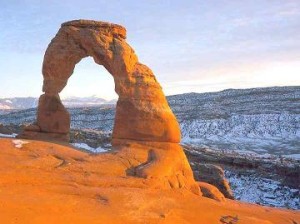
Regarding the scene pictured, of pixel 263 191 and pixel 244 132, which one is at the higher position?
pixel 244 132

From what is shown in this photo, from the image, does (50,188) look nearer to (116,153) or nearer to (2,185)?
(2,185)

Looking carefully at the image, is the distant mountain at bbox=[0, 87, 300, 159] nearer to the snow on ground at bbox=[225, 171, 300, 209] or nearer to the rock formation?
the snow on ground at bbox=[225, 171, 300, 209]

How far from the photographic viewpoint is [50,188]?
408 inches

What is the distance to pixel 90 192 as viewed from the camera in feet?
35.0

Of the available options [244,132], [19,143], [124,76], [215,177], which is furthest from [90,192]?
[244,132]

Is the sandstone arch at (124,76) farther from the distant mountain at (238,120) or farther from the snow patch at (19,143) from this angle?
the distant mountain at (238,120)

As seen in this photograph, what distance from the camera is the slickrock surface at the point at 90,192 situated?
9320mm

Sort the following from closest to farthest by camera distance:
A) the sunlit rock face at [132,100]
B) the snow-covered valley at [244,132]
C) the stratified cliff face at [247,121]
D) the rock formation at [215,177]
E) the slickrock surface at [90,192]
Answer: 1. the slickrock surface at [90,192]
2. the sunlit rock face at [132,100]
3. the rock formation at [215,177]
4. the snow-covered valley at [244,132]
5. the stratified cliff face at [247,121]

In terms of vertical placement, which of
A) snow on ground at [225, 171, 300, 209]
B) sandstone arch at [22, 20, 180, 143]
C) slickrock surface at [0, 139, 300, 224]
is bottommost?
snow on ground at [225, 171, 300, 209]

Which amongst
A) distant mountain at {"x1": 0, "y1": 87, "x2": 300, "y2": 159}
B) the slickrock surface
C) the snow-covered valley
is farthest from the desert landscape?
distant mountain at {"x1": 0, "y1": 87, "x2": 300, "y2": 159}

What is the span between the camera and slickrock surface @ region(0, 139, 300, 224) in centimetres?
932

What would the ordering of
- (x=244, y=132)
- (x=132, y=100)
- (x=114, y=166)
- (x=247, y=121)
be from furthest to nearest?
(x=247, y=121) < (x=244, y=132) < (x=132, y=100) < (x=114, y=166)

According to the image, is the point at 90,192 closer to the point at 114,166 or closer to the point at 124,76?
the point at 114,166

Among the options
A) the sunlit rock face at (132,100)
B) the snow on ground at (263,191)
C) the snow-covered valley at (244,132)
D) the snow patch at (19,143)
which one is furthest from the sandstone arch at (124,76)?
the snow on ground at (263,191)
